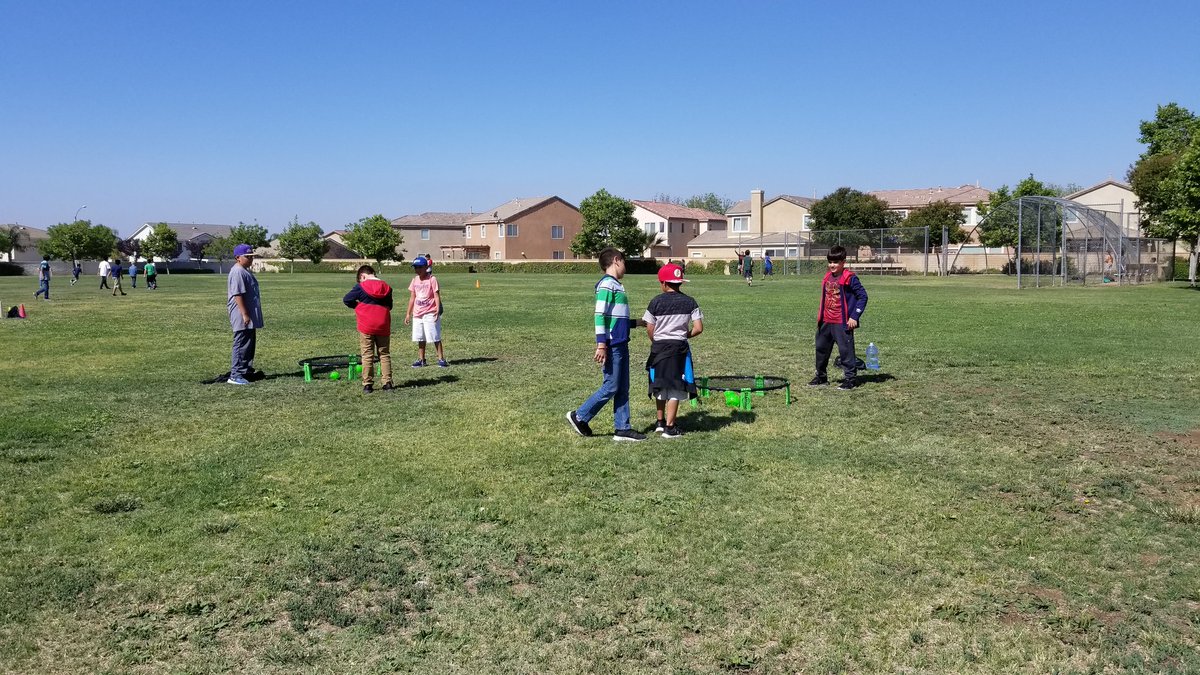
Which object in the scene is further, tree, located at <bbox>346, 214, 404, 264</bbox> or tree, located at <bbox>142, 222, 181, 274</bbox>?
tree, located at <bbox>142, 222, 181, 274</bbox>

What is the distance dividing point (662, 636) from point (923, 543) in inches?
83.4

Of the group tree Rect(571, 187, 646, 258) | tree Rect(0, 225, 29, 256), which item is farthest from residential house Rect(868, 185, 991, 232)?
tree Rect(0, 225, 29, 256)

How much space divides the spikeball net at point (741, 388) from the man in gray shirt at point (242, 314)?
6.26 metres

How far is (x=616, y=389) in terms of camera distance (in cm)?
827

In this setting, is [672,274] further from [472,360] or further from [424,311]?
[472,360]

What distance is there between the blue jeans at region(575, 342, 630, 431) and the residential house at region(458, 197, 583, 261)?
9531 cm

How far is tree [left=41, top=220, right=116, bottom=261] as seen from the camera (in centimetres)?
9594

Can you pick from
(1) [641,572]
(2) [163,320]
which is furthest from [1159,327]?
(2) [163,320]

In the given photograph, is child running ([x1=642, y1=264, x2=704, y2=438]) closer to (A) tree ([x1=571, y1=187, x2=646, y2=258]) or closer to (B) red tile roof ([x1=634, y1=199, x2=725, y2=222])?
(A) tree ([x1=571, y1=187, x2=646, y2=258])

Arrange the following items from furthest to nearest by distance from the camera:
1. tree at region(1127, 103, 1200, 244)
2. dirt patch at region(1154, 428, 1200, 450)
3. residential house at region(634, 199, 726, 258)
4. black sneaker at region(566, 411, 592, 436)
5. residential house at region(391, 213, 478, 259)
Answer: residential house at region(391, 213, 478, 259) < residential house at region(634, 199, 726, 258) < tree at region(1127, 103, 1200, 244) < black sneaker at region(566, 411, 592, 436) < dirt patch at region(1154, 428, 1200, 450)

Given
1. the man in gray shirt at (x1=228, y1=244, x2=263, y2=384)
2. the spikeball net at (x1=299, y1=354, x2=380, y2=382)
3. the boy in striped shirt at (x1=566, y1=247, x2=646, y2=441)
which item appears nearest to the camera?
the boy in striped shirt at (x1=566, y1=247, x2=646, y2=441)

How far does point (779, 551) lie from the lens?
541 centimetres

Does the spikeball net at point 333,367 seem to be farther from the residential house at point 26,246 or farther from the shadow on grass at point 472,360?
the residential house at point 26,246

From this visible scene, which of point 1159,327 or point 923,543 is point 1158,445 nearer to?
point 923,543
